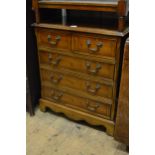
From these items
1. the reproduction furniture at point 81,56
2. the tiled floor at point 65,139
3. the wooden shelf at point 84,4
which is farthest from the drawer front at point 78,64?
the tiled floor at point 65,139

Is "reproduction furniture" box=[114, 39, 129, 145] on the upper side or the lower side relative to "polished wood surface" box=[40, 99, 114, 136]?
upper

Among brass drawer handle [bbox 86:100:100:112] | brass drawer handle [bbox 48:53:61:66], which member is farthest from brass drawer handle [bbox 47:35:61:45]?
brass drawer handle [bbox 86:100:100:112]

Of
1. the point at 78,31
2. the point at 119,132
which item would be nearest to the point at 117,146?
the point at 119,132

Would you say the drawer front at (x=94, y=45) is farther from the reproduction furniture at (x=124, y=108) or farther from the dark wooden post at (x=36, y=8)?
the dark wooden post at (x=36, y=8)

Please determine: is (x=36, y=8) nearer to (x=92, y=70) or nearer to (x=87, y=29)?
(x=87, y=29)

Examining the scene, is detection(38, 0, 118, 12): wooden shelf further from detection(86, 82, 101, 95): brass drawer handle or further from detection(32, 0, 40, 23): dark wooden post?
detection(86, 82, 101, 95): brass drawer handle

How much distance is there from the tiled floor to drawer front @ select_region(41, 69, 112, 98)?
0.36 meters

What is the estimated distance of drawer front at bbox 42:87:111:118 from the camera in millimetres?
1522

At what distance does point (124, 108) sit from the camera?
4.13 ft

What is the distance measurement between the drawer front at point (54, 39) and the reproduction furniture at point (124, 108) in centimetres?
50

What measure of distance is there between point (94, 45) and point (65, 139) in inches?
31.2
